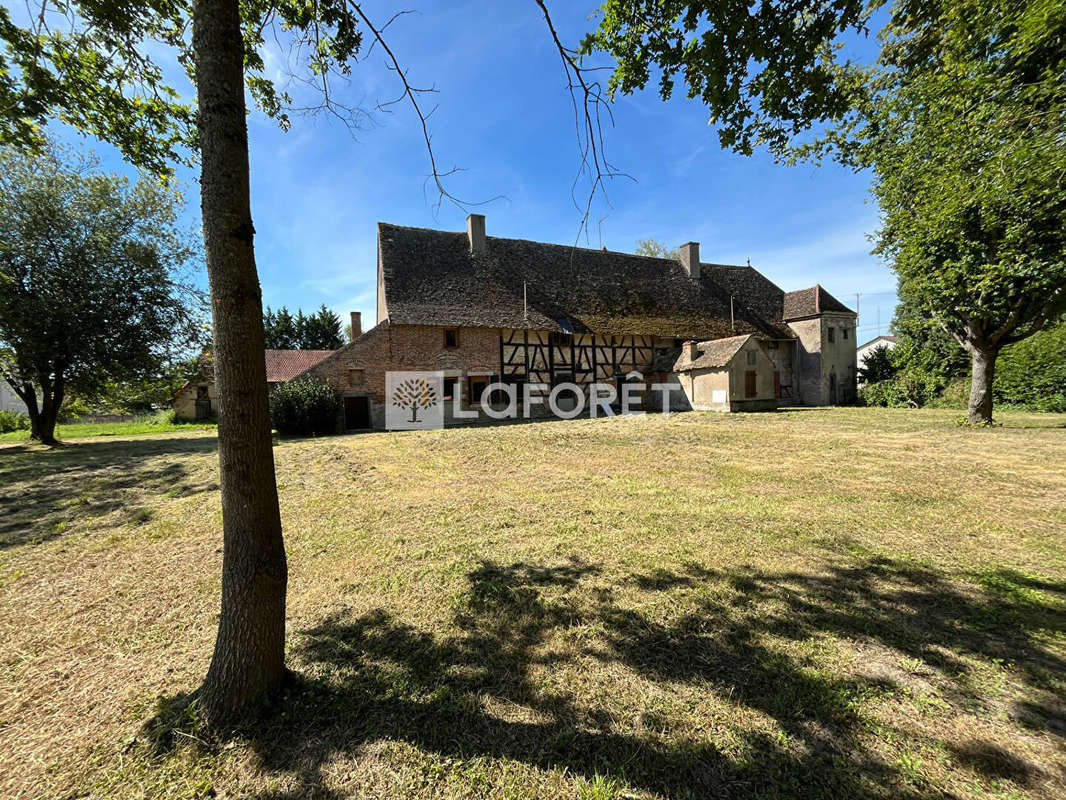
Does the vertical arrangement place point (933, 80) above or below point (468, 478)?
above

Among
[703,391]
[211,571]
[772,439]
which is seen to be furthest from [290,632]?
[703,391]

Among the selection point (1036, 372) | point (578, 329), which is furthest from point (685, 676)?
point (1036, 372)

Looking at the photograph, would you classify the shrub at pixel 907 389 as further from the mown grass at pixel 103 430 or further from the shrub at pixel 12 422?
the shrub at pixel 12 422

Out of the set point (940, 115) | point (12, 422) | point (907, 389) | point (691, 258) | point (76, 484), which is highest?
point (691, 258)

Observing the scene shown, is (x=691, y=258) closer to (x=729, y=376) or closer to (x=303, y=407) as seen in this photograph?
(x=729, y=376)

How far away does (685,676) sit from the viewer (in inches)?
91.4

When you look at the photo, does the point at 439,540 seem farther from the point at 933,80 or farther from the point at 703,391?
the point at 703,391

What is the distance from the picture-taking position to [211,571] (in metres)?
3.82

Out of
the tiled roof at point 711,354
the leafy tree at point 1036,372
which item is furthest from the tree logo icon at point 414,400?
the leafy tree at point 1036,372

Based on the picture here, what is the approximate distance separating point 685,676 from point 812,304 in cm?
2697

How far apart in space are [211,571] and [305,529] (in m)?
1.10

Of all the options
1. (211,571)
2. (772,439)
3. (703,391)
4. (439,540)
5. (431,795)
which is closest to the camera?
(431,795)

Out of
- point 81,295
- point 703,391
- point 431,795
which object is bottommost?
point 431,795

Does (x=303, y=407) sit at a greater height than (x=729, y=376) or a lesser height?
lesser
